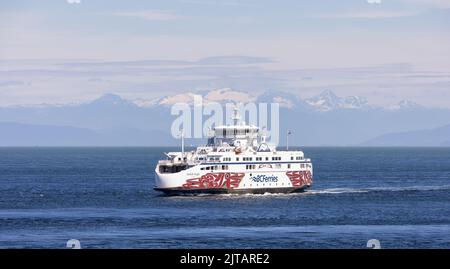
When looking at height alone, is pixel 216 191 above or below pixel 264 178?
below

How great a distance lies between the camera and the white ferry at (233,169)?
309 feet

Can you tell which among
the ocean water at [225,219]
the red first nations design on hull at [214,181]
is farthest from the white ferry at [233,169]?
the ocean water at [225,219]

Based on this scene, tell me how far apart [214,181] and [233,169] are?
7.59ft

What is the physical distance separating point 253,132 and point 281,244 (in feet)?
154

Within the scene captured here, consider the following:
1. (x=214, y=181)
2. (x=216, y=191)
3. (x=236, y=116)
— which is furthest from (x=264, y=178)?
(x=236, y=116)

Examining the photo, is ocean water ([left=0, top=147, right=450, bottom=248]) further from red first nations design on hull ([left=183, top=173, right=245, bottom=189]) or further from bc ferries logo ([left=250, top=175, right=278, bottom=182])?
bc ferries logo ([left=250, top=175, right=278, bottom=182])

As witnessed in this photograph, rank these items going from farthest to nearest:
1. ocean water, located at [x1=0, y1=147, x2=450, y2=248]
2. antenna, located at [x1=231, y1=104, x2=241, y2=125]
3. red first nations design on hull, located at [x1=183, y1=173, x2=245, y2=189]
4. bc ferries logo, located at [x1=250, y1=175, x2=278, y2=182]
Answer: antenna, located at [x1=231, y1=104, x2=241, y2=125] < bc ferries logo, located at [x1=250, y1=175, x2=278, y2=182] < red first nations design on hull, located at [x1=183, y1=173, x2=245, y2=189] < ocean water, located at [x1=0, y1=147, x2=450, y2=248]

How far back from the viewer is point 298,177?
327 feet

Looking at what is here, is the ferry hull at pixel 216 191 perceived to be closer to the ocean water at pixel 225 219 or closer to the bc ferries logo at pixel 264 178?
the ocean water at pixel 225 219

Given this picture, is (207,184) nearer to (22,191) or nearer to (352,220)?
(352,220)

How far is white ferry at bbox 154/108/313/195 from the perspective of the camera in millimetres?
94188

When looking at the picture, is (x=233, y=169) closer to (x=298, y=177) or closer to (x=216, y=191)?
(x=216, y=191)

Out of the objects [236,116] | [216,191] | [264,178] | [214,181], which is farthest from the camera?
[236,116]

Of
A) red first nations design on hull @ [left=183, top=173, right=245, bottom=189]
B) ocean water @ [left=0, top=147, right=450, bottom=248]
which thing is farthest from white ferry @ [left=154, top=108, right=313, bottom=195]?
ocean water @ [left=0, top=147, right=450, bottom=248]
